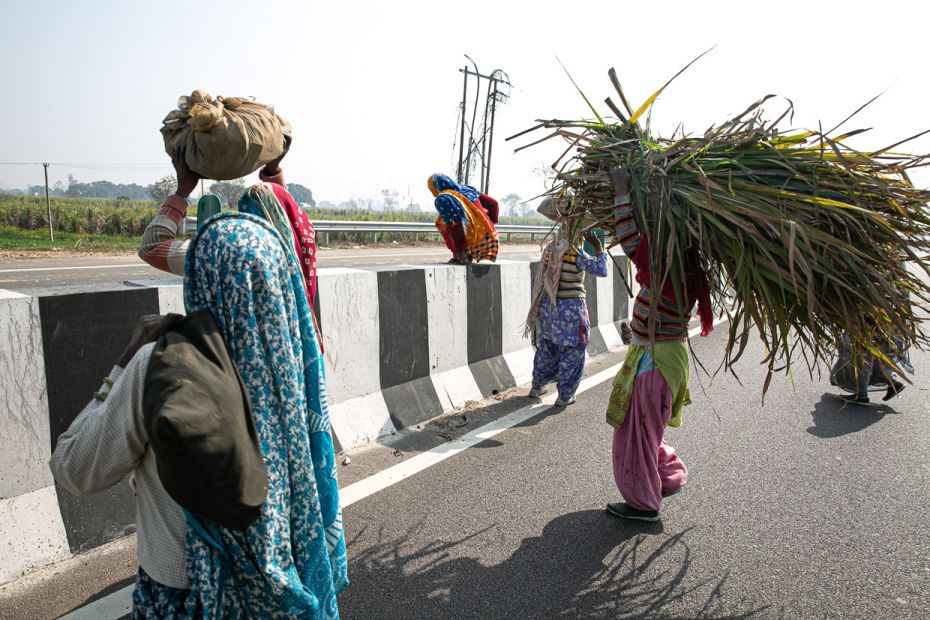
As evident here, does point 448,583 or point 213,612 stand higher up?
point 213,612

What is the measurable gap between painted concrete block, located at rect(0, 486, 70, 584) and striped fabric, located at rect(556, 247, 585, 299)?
13.3ft

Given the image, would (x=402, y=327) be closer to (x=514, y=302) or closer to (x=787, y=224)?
(x=514, y=302)

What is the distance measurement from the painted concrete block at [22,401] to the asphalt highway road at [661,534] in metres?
1.47

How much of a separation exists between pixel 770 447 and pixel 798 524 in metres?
1.32

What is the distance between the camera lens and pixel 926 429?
210 inches

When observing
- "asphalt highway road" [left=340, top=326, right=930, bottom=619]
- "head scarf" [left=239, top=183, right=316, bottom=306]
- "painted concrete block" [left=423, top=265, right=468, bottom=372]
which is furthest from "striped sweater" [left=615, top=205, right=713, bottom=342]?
"painted concrete block" [left=423, top=265, right=468, bottom=372]

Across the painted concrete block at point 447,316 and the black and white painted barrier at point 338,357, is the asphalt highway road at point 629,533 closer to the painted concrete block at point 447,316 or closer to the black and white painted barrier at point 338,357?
the black and white painted barrier at point 338,357

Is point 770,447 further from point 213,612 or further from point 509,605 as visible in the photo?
point 213,612

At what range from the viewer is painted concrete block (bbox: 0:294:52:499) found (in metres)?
2.89

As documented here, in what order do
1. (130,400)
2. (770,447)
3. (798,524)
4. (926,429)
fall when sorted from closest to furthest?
(130,400) < (798,524) < (770,447) < (926,429)

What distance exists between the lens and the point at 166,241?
248 centimetres

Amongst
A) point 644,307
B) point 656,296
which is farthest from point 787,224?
point 644,307

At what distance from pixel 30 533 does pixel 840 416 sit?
5.78 meters

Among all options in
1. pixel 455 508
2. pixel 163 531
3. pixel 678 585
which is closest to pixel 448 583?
pixel 455 508
